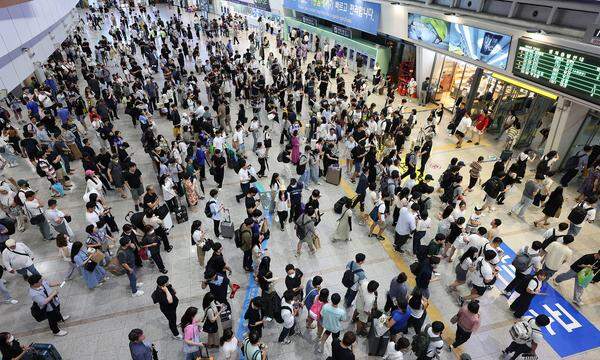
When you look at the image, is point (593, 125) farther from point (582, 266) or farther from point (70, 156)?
point (70, 156)

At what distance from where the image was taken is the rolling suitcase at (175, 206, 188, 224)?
8820mm

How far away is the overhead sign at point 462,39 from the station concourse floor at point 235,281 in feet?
15.3

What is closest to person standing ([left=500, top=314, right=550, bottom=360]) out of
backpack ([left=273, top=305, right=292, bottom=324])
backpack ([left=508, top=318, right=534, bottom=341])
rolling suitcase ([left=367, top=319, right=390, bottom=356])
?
backpack ([left=508, top=318, right=534, bottom=341])

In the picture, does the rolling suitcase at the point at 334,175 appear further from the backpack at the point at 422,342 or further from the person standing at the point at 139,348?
the person standing at the point at 139,348

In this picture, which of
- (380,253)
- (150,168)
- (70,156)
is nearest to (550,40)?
A: (380,253)

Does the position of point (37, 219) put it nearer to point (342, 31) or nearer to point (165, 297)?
point (165, 297)

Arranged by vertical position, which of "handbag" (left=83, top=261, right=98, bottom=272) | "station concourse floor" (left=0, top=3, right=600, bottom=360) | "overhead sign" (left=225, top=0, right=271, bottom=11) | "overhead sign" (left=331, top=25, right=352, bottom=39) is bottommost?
"station concourse floor" (left=0, top=3, right=600, bottom=360)

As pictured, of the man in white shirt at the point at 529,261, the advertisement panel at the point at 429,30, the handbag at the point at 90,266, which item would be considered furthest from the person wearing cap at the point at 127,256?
the advertisement panel at the point at 429,30

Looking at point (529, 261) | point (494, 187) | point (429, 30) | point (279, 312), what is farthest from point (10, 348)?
point (429, 30)

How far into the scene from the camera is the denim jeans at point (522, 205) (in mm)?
9078

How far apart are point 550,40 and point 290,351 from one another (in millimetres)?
10411

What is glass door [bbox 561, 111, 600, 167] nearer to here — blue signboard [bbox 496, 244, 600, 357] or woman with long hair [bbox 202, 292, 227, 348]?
blue signboard [bbox 496, 244, 600, 357]

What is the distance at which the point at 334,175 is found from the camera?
1055cm

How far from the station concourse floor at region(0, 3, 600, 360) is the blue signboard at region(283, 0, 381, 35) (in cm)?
1126
